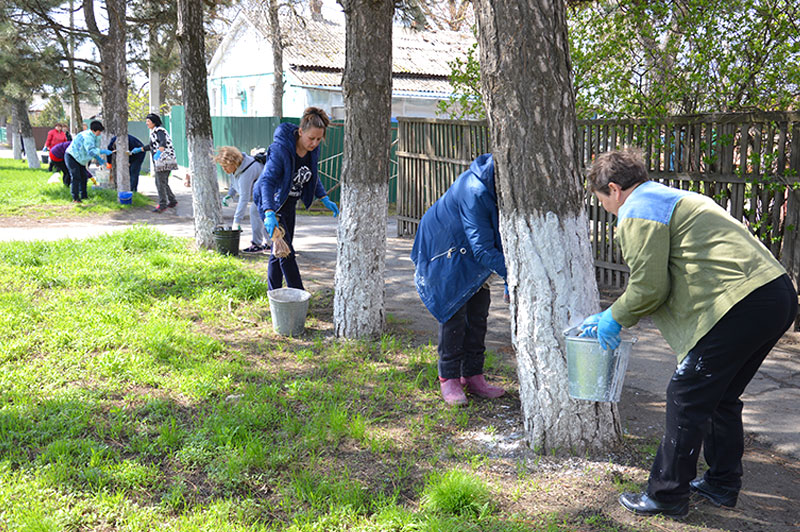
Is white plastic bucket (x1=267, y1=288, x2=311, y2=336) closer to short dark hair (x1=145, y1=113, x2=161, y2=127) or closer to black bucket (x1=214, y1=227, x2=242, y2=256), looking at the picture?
black bucket (x1=214, y1=227, x2=242, y2=256)

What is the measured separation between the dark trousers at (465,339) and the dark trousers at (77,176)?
37.7 feet

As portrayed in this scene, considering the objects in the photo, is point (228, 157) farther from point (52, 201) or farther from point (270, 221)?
point (52, 201)

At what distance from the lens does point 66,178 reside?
15.3 meters

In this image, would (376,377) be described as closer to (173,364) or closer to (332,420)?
(332,420)

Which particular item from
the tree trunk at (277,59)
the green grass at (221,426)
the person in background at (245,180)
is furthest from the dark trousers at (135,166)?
the green grass at (221,426)

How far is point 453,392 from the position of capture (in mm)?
4406

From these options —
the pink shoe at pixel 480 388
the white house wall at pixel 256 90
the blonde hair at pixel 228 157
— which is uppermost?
the white house wall at pixel 256 90

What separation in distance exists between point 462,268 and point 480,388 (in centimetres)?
90

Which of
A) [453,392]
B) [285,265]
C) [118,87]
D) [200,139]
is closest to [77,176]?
[118,87]

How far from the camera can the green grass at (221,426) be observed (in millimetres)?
3172

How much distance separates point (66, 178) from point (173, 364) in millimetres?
11933

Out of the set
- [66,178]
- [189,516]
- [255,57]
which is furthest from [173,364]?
[255,57]

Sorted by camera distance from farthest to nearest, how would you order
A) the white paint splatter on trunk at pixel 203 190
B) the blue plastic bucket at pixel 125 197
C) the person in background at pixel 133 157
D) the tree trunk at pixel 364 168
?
the person in background at pixel 133 157, the blue plastic bucket at pixel 125 197, the white paint splatter on trunk at pixel 203 190, the tree trunk at pixel 364 168

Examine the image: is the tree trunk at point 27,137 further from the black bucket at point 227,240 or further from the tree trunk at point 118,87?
the black bucket at point 227,240
